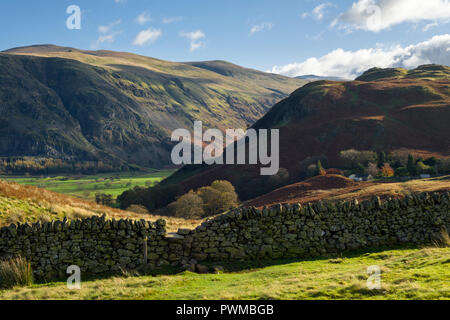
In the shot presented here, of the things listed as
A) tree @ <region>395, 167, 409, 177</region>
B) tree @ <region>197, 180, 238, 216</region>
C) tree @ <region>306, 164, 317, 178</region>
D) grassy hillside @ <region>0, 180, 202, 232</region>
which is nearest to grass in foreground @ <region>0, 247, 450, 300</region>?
grassy hillside @ <region>0, 180, 202, 232</region>

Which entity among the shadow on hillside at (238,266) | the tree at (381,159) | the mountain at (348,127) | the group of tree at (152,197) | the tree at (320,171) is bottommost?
the group of tree at (152,197)

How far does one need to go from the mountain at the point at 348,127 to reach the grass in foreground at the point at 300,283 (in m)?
71.7

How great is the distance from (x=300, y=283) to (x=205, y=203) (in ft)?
185

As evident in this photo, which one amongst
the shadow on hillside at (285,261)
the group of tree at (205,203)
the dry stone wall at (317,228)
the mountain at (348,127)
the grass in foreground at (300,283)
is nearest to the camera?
the grass in foreground at (300,283)

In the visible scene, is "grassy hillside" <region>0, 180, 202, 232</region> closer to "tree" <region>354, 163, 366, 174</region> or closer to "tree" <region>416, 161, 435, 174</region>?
"tree" <region>416, 161, 435, 174</region>

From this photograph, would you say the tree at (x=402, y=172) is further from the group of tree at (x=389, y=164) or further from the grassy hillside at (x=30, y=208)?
the grassy hillside at (x=30, y=208)

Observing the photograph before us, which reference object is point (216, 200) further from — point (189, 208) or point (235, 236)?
point (235, 236)

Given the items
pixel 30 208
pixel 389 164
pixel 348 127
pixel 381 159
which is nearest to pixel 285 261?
pixel 30 208

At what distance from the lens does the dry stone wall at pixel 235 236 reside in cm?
1445

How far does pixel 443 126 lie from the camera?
92312mm

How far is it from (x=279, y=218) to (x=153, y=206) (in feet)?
234

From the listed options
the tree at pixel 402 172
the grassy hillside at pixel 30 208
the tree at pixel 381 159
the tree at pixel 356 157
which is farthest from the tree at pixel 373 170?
the grassy hillside at pixel 30 208

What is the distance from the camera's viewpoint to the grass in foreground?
30.8ft

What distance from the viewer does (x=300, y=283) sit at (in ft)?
35.7
